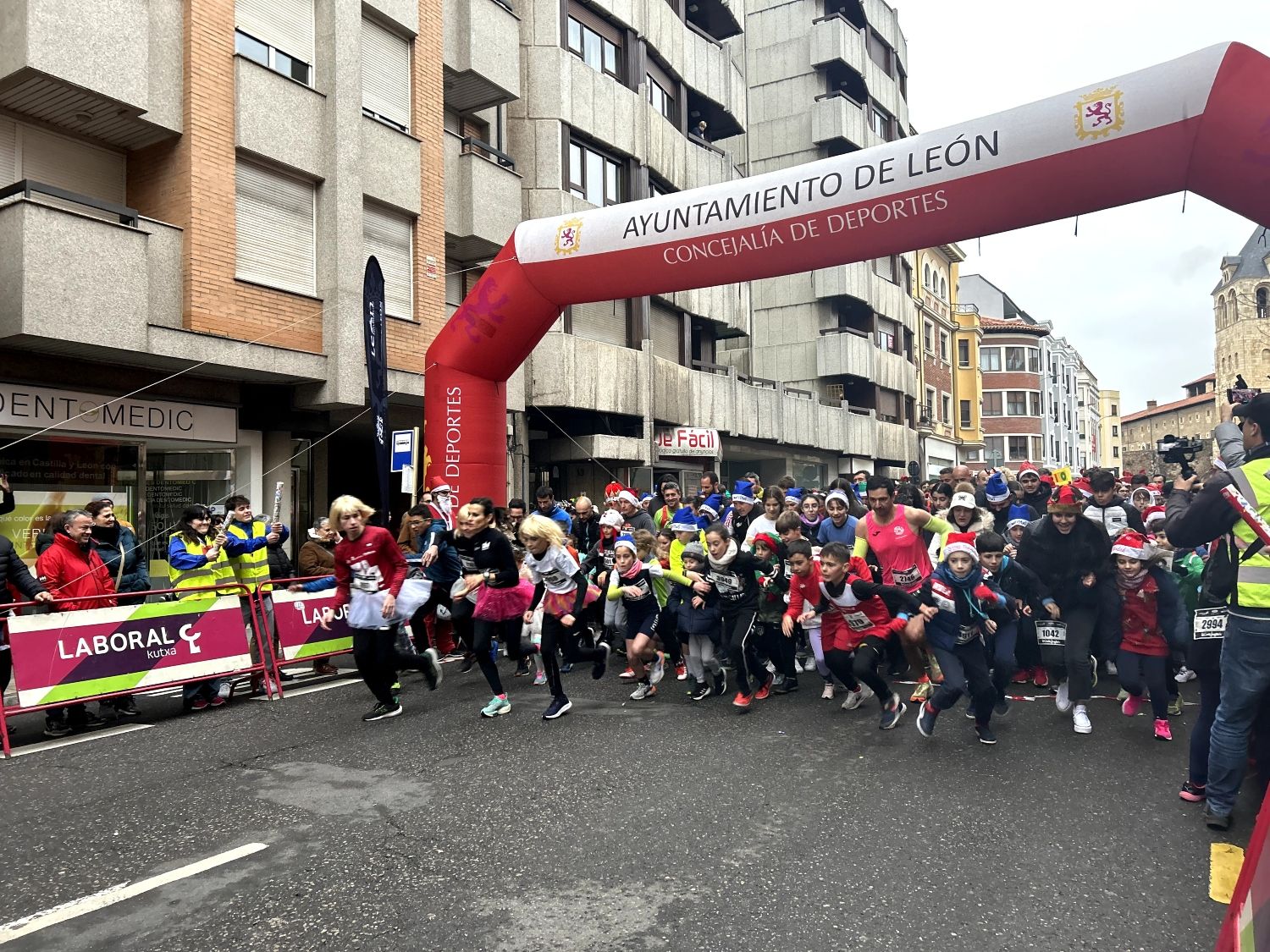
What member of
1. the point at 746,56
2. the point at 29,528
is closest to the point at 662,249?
the point at 29,528

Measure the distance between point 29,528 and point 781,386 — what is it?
908 inches

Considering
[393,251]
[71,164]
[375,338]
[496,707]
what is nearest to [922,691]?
[496,707]

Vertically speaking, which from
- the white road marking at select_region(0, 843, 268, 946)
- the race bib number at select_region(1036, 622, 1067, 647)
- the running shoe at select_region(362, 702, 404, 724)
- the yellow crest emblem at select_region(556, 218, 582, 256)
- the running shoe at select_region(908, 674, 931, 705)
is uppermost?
the yellow crest emblem at select_region(556, 218, 582, 256)

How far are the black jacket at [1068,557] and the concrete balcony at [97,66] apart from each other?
11.7 m

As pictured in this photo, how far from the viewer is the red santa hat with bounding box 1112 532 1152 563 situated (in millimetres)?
7047

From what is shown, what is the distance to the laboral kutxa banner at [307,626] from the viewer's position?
356 inches

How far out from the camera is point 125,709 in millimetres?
7828

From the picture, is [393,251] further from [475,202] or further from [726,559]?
[726,559]

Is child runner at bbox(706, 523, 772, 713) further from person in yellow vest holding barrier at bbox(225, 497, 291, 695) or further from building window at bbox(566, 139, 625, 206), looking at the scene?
building window at bbox(566, 139, 625, 206)

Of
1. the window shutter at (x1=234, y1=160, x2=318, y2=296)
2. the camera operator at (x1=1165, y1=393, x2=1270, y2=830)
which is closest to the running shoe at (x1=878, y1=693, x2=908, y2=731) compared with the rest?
the camera operator at (x1=1165, y1=393, x2=1270, y2=830)

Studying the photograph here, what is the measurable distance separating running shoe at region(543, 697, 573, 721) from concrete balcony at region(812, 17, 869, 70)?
114 feet

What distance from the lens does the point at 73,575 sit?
770 cm

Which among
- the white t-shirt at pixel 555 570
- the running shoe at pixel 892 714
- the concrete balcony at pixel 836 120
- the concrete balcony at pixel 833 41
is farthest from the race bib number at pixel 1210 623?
the concrete balcony at pixel 833 41

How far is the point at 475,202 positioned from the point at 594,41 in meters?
7.25
